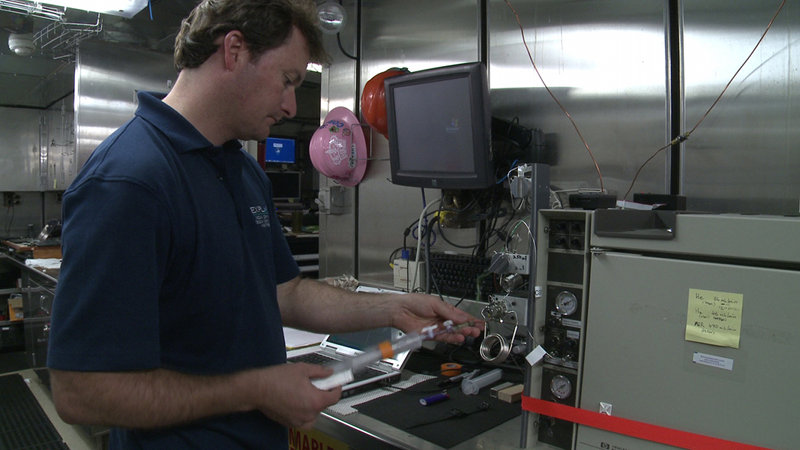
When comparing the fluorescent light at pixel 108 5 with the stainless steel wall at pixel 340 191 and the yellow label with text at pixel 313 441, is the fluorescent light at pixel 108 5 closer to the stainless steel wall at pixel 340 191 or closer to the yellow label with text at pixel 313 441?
the stainless steel wall at pixel 340 191

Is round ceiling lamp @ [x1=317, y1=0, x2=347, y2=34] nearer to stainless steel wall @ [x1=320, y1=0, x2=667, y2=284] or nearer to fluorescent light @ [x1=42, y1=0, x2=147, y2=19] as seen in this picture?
stainless steel wall @ [x1=320, y1=0, x2=667, y2=284]

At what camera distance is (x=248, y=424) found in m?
0.96

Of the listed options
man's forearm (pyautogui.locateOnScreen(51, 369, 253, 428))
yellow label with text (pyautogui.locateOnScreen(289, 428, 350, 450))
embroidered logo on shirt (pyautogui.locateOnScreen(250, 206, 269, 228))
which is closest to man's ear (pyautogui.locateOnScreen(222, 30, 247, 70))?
embroidered logo on shirt (pyautogui.locateOnScreen(250, 206, 269, 228))

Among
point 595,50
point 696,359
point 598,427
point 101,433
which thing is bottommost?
point 101,433

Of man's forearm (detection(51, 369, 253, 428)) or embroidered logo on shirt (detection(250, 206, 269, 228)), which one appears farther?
embroidered logo on shirt (detection(250, 206, 269, 228))

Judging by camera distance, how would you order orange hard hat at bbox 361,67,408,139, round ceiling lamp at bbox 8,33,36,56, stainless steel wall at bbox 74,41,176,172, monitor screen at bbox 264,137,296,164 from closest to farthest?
orange hard hat at bbox 361,67,408,139, round ceiling lamp at bbox 8,33,36,56, stainless steel wall at bbox 74,41,176,172, monitor screen at bbox 264,137,296,164

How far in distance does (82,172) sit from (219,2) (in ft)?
1.34

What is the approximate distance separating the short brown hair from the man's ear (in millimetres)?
10

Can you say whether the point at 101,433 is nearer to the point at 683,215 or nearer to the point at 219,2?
the point at 219,2

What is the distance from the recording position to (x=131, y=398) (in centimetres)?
76

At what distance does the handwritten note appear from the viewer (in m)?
0.95

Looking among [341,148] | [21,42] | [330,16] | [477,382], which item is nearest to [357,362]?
[477,382]

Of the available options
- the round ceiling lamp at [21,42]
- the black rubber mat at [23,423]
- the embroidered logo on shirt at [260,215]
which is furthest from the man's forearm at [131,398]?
the round ceiling lamp at [21,42]

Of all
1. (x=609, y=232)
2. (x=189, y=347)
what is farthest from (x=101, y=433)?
(x=609, y=232)
